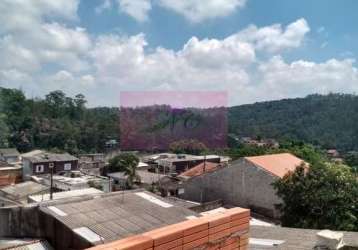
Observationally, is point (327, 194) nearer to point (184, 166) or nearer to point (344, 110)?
point (184, 166)

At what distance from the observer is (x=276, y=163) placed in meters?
23.2

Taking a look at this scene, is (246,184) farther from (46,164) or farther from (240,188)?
(46,164)

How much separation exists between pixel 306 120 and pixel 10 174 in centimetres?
9162

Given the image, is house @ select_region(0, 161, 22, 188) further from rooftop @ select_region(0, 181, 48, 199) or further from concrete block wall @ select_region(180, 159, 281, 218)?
concrete block wall @ select_region(180, 159, 281, 218)

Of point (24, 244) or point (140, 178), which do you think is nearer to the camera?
point (24, 244)

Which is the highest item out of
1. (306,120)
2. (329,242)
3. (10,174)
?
(306,120)

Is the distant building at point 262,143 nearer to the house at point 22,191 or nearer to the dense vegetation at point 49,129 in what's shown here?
the house at point 22,191

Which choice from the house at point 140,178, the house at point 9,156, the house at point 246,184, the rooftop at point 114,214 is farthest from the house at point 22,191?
the house at point 9,156

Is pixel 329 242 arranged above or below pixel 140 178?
above

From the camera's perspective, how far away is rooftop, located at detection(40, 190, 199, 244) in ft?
25.7

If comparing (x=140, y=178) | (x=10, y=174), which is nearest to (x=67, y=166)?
(x=10, y=174)

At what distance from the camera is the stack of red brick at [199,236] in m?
3.01

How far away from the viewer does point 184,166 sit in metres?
47.2

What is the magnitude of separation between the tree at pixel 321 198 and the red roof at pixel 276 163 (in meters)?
3.30
